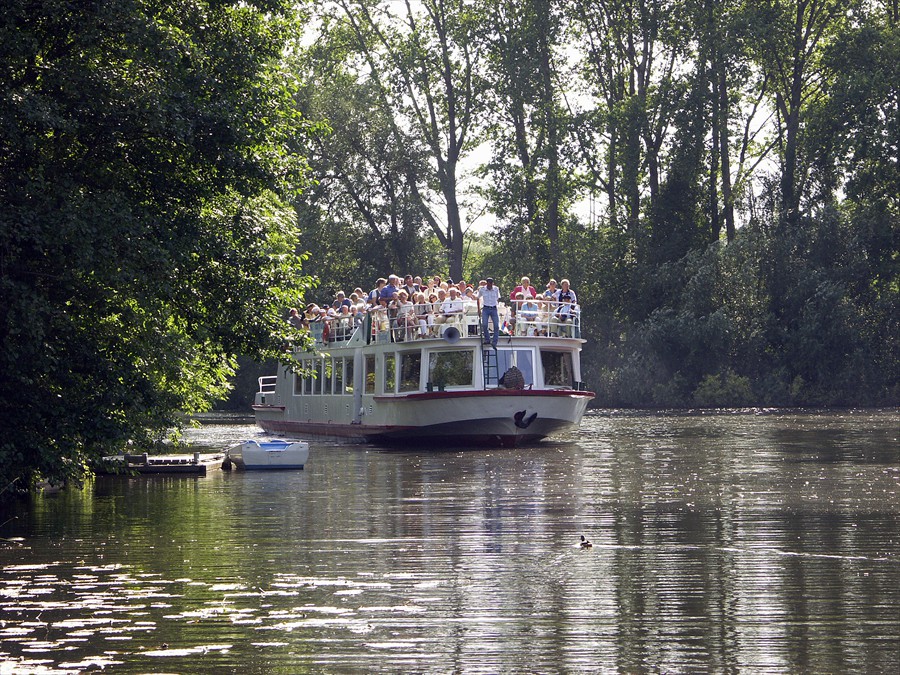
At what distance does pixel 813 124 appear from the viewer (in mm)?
61312

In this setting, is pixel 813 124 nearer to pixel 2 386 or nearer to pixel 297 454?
pixel 297 454

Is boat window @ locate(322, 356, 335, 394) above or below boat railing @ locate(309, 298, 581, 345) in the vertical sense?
below

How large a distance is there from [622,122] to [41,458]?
164ft

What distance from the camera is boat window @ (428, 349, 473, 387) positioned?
3562 centimetres

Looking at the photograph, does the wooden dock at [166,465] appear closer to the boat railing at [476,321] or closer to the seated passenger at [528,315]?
the boat railing at [476,321]

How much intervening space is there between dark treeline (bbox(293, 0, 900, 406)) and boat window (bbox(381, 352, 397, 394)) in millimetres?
24343

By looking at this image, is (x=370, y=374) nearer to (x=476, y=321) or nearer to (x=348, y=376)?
(x=348, y=376)

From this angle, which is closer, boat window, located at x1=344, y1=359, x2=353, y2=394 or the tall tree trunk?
boat window, located at x1=344, y1=359, x2=353, y2=394

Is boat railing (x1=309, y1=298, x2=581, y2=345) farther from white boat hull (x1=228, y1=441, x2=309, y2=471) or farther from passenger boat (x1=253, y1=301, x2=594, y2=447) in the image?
Answer: white boat hull (x1=228, y1=441, x2=309, y2=471)

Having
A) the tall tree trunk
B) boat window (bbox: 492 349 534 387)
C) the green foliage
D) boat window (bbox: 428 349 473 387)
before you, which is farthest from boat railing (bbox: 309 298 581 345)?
the tall tree trunk

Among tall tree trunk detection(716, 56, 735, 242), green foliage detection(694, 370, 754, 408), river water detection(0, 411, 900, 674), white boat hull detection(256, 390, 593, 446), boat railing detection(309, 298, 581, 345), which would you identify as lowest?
river water detection(0, 411, 900, 674)

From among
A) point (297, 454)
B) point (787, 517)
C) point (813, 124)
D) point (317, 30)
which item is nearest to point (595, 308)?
point (813, 124)

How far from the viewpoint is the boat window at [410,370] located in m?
37.1

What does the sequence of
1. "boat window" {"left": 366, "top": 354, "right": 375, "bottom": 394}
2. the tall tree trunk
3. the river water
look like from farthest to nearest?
the tall tree trunk
"boat window" {"left": 366, "top": 354, "right": 375, "bottom": 394}
the river water
